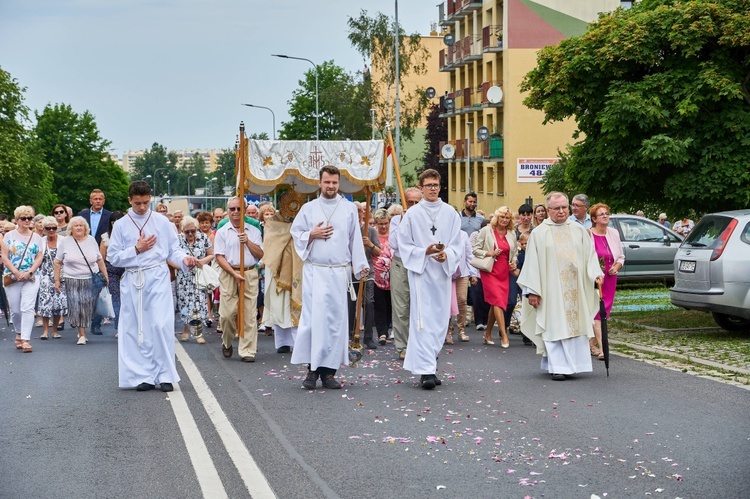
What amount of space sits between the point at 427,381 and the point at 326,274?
4.73 ft

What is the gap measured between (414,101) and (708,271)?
5615 cm

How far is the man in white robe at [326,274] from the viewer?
11.4m

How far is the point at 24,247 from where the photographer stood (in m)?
16.7

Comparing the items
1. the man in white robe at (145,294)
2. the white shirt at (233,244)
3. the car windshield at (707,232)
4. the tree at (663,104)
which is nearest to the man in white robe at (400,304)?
the white shirt at (233,244)

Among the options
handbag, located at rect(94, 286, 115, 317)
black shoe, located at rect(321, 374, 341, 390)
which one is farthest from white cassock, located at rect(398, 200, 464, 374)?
handbag, located at rect(94, 286, 115, 317)

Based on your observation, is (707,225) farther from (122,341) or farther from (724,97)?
(122,341)

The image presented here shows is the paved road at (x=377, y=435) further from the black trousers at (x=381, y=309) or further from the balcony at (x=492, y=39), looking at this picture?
the balcony at (x=492, y=39)

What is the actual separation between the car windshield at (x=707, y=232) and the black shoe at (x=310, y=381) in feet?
21.6

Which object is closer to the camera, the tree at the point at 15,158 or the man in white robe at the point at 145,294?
the man in white robe at the point at 145,294

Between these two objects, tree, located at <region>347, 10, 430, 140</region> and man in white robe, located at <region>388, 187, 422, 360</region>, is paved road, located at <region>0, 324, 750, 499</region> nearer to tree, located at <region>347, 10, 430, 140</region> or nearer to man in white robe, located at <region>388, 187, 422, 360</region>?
man in white robe, located at <region>388, 187, 422, 360</region>

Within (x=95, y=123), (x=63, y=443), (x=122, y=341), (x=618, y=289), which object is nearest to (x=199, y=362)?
(x=122, y=341)

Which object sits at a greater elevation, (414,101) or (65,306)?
(414,101)

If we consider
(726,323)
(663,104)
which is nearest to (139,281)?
(726,323)

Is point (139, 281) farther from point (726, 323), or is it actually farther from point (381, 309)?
point (726, 323)
